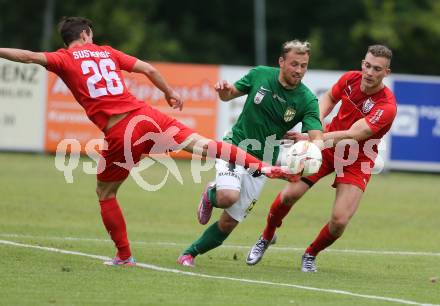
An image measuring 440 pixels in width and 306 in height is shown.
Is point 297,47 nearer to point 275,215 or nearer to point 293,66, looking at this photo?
point 293,66

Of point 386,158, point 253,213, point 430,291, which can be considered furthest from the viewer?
point 386,158

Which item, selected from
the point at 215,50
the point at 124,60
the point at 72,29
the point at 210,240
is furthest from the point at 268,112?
the point at 215,50

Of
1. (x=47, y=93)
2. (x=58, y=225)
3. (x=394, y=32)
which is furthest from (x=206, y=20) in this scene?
(x=58, y=225)

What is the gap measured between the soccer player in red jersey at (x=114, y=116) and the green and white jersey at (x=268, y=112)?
0.64 metres

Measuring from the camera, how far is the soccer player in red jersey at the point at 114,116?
32.6ft

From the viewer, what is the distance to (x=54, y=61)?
32.2 feet

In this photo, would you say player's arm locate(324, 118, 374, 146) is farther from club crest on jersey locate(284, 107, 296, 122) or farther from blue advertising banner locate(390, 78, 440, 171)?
blue advertising banner locate(390, 78, 440, 171)

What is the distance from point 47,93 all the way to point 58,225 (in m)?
11.4

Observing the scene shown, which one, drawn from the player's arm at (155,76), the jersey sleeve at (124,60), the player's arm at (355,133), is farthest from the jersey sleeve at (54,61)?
the player's arm at (355,133)

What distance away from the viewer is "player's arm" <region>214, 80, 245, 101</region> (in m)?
10.3

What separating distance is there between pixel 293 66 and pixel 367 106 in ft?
3.20

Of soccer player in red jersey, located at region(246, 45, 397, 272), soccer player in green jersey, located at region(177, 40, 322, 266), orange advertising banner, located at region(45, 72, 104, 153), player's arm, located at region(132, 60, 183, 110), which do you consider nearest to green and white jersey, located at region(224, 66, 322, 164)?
soccer player in green jersey, located at region(177, 40, 322, 266)

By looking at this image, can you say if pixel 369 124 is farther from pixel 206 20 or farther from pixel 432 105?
pixel 206 20

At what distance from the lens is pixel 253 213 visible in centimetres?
1694
